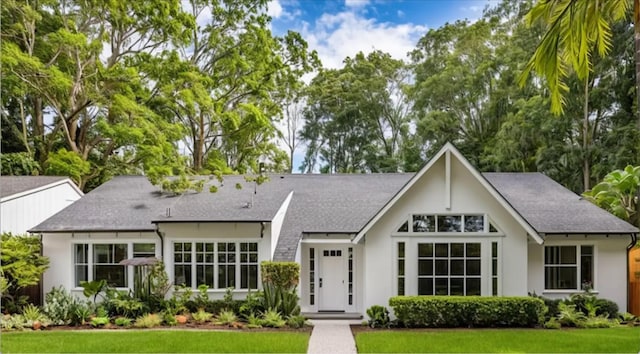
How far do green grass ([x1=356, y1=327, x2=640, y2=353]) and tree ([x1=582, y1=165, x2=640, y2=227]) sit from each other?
559 cm

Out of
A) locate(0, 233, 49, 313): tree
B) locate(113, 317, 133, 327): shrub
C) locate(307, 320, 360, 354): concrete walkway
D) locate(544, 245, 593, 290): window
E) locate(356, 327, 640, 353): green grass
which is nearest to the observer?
locate(356, 327, 640, 353): green grass

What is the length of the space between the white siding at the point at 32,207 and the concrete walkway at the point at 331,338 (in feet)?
36.2

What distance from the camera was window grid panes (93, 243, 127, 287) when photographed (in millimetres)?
15102

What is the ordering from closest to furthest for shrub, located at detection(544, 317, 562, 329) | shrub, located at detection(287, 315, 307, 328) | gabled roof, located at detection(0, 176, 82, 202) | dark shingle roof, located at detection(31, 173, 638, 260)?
shrub, located at detection(544, 317, 562, 329) → shrub, located at detection(287, 315, 307, 328) → dark shingle roof, located at detection(31, 173, 638, 260) → gabled roof, located at detection(0, 176, 82, 202)

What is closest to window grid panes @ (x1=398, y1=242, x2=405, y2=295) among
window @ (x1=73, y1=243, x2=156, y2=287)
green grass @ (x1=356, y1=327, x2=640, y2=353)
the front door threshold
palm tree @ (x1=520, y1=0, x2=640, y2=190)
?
green grass @ (x1=356, y1=327, x2=640, y2=353)

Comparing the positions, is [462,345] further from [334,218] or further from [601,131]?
[601,131]

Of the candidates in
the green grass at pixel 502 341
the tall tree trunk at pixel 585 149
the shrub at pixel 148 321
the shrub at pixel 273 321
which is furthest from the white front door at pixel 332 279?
the tall tree trunk at pixel 585 149

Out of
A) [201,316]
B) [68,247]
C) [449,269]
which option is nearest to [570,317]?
[449,269]

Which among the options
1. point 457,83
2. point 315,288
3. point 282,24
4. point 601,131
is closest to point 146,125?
point 282,24

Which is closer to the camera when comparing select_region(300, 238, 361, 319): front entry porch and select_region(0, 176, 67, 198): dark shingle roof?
select_region(300, 238, 361, 319): front entry porch

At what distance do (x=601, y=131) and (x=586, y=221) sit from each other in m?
14.4

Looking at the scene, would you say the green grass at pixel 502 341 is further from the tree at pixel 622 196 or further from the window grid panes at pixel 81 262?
the window grid panes at pixel 81 262

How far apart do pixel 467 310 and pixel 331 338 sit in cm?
388

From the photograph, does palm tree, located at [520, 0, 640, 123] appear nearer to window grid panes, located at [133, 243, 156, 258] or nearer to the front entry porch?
the front entry porch
